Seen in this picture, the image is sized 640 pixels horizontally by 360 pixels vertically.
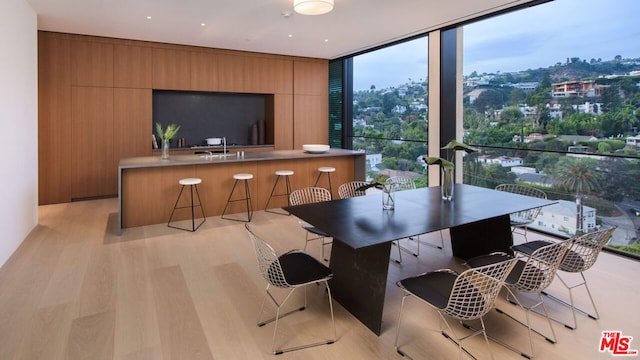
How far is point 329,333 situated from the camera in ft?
8.16

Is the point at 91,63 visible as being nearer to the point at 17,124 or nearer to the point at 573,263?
the point at 17,124

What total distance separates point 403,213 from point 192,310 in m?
1.80

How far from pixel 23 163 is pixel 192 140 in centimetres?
340

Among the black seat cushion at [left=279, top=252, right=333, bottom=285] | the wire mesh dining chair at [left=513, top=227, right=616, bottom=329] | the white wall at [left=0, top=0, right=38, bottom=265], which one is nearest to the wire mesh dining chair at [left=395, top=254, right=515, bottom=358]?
the black seat cushion at [left=279, top=252, right=333, bottom=285]

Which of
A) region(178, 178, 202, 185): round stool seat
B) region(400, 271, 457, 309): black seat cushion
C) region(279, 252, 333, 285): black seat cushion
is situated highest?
region(178, 178, 202, 185): round stool seat

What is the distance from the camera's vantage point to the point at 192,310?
2.76 m

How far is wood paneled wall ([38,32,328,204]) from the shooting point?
6.03 m

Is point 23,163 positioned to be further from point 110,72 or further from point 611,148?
point 611,148

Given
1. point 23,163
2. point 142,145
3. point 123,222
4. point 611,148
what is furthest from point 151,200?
point 611,148

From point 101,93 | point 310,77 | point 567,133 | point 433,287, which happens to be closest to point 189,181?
point 101,93

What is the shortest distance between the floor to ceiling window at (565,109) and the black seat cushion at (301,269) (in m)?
3.48

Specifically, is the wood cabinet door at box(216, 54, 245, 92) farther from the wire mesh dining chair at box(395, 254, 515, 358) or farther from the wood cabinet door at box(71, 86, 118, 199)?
the wire mesh dining chair at box(395, 254, 515, 358)

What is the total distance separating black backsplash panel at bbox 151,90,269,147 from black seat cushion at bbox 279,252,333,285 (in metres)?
5.45

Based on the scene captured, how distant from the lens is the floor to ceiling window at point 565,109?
3.86m
